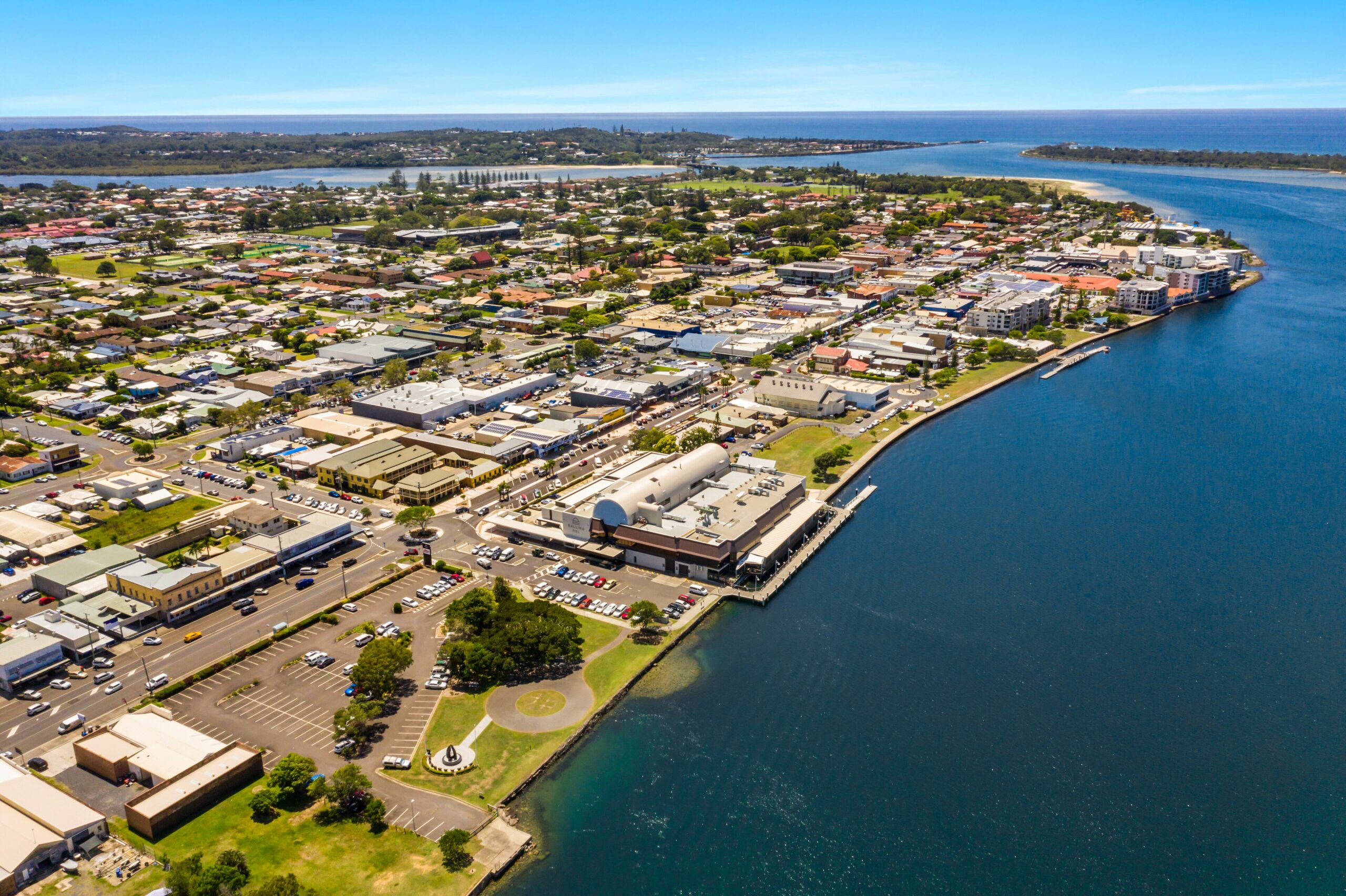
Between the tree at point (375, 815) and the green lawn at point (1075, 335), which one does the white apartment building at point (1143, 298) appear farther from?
the tree at point (375, 815)

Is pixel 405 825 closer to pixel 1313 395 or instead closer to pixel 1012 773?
pixel 1012 773

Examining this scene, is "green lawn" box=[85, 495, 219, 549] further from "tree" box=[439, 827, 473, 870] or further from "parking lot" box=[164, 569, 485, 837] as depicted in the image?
"tree" box=[439, 827, 473, 870]

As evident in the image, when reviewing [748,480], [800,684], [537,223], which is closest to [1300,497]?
[748,480]

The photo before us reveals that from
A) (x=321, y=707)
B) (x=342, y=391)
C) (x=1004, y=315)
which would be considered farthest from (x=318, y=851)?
(x=1004, y=315)

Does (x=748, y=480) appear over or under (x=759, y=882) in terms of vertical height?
over

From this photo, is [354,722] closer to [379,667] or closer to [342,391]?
[379,667]

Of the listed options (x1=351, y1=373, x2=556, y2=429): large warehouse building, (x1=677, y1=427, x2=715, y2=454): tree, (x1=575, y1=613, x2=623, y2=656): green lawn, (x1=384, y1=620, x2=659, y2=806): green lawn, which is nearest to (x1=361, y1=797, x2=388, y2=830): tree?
(x1=384, y1=620, x2=659, y2=806): green lawn

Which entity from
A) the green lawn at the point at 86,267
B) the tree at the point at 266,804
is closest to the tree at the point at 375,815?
the tree at the point at 266,804
